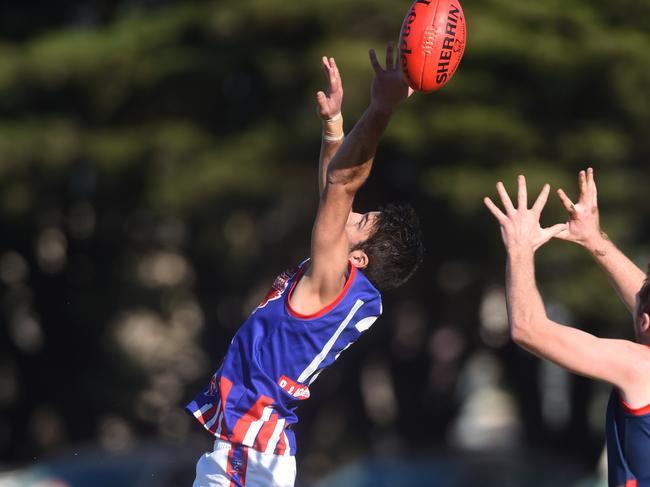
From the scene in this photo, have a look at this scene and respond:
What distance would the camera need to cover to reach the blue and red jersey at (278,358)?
15.3ft

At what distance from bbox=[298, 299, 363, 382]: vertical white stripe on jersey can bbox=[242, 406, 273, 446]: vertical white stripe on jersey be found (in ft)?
0.61

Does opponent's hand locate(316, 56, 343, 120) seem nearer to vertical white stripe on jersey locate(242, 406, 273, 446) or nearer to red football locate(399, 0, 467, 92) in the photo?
red football locate(399, 0, 467, 92)

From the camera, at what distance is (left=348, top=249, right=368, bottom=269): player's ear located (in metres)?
4.84

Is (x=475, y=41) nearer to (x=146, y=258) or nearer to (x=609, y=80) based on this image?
(x=609, y=80)

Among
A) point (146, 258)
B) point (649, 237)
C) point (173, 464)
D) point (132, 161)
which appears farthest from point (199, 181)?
point (649, 237)

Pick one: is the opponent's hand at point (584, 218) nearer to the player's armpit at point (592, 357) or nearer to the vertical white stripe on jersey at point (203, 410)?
the player's armpit at point (592, 357)

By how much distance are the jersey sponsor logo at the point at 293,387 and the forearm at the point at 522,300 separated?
1038mm

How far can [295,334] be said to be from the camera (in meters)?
4.65

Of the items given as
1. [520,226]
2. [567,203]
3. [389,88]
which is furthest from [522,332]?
[389,88]

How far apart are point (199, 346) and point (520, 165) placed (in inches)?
276

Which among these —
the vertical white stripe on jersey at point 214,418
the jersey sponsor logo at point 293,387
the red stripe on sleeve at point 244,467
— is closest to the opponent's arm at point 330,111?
the jersey sponsor logo at point 293,387

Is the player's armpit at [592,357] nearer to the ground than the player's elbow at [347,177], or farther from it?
nearer to the ground

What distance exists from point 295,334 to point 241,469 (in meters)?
0.61

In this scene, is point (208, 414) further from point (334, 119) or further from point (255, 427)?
point (334, 119)
